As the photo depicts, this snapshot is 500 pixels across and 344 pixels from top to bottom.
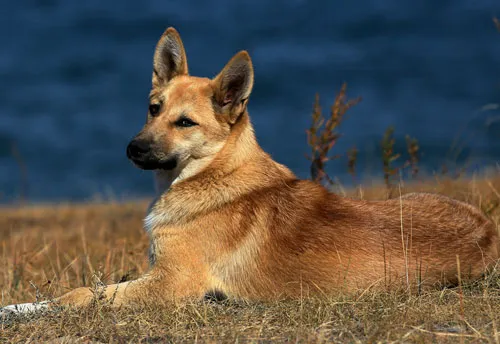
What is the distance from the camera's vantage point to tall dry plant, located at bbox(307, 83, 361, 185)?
765cm

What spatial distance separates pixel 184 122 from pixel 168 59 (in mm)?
804

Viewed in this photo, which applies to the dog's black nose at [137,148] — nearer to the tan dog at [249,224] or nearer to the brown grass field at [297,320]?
the tan dog at [249,224]

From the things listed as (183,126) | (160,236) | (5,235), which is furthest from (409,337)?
(5,235)

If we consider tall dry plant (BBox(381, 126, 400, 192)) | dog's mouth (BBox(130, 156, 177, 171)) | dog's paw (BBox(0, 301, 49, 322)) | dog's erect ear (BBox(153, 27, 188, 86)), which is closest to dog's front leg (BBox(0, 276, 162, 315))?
dog's paw (BBox(0, 301, 49, 322))

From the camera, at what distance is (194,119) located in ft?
19.3

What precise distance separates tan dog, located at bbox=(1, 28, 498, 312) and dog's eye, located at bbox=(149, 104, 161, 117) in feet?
0.05

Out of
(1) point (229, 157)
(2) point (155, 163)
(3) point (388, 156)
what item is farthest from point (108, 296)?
(3) point (388, 156)

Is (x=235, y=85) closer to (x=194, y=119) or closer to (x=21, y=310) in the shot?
(x=194, y=119)

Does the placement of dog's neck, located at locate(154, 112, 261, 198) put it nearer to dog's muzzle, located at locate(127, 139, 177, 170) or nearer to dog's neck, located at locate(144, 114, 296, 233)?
dog's neck, located at locate(144, 114, 296, 233)

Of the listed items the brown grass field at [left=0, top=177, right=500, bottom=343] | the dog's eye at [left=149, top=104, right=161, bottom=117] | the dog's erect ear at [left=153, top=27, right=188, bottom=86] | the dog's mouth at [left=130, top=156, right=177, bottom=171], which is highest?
the dog's erect ear at [left=153, top=27, right=188, bottom=86]

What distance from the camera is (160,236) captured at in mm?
5660

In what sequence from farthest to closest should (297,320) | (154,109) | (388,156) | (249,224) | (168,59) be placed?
1. (388,156)
2. (168,59)
3. (154,109)
4. (249,224)
5. (297,320)

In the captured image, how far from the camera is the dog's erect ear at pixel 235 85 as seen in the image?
588 centimetres

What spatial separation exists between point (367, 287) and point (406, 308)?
1.67 ft
